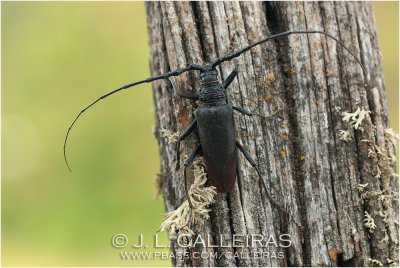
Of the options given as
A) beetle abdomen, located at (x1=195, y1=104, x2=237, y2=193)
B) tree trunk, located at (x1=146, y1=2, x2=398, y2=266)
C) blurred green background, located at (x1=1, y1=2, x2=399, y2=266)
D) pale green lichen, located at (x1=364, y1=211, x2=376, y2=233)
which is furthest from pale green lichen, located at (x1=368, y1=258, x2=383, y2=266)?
blurred green background, located at (x1=1, y1=2, x2=399, y2=266)

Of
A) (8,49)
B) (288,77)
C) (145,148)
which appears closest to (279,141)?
(288,77)

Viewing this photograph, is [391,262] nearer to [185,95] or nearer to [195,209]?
[195,209]

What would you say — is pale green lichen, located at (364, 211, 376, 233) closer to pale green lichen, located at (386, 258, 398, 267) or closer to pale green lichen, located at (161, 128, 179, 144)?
pale green lichen, located at (386, 258, 398, 267)

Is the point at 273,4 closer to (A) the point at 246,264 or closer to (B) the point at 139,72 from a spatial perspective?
(A) the point at 246,264

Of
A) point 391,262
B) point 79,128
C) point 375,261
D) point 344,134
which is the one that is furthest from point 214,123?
point 79,128

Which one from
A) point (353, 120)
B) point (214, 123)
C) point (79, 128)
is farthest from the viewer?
point (79, 128)

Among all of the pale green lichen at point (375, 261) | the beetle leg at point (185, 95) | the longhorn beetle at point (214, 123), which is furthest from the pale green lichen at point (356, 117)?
the beetle leg at point (185, 95)
